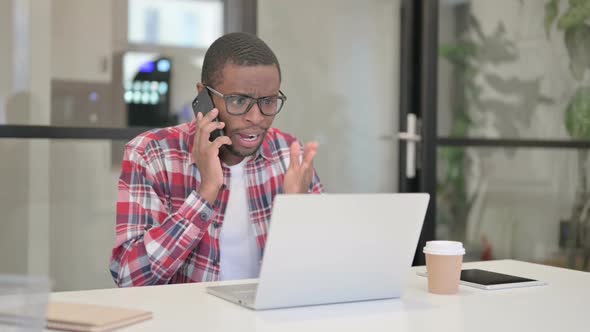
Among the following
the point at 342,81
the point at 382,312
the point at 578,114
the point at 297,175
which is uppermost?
the point at 342,81

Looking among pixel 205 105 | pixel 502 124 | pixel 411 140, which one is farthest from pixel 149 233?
pixel 502 124

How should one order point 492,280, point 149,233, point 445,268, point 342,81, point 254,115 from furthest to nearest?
point 342,81 → point 254,115 → point 149,233 → point 492,280 → point 445,268

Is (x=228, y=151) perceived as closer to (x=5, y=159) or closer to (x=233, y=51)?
(x=233, y=51)

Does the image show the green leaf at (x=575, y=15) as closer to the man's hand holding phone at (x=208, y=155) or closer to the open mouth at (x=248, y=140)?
the open mouth at (x=248, y=140)

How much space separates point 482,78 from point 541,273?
2234mm

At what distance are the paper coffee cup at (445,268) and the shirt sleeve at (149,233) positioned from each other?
1.91 ft

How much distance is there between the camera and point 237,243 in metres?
A: 2.09

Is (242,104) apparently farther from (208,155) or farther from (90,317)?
(90,317)

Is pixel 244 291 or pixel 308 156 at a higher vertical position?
pixel 308 156

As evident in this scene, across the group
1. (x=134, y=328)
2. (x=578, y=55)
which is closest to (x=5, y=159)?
(x=134, y=328)

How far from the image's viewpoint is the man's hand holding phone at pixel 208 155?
6.35 ft

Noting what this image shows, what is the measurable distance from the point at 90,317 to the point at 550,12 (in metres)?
3.54

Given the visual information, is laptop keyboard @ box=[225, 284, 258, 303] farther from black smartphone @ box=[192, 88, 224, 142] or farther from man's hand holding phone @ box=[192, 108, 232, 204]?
black smartphone @ box=[192, 88, 224, 142]

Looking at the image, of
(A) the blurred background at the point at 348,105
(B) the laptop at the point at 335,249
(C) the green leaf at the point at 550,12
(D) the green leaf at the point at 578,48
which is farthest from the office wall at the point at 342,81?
(B) the laptop at the point at 335,249
